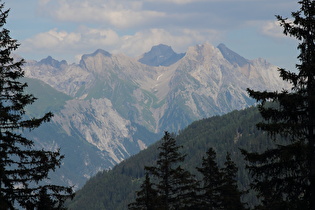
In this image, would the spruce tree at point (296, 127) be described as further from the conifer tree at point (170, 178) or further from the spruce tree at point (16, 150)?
the conifer tree at point (170, 178)

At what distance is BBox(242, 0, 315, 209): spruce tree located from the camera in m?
21.1

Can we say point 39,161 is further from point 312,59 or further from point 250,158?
point 312,59

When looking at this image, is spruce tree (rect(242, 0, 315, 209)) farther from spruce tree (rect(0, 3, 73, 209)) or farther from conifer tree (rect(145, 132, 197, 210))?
conifer tree (rect(145, 132, 197, 210))

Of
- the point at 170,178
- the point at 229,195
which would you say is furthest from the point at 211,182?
the point at 170,178

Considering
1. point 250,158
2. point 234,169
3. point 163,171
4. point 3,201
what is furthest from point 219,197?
point 3,201

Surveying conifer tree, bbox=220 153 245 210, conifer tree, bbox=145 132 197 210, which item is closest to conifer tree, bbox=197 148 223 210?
conifer tree, bbox=220 153 245 210

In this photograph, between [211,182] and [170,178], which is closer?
[170,178]

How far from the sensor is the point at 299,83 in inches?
851

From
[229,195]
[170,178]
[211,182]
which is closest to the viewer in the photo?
[170,178]

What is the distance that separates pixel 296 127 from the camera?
21.1 m

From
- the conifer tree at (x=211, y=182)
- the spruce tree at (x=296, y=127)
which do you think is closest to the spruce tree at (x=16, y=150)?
the spruce tree at (x=296, y=127)

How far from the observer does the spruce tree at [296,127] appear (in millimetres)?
21109

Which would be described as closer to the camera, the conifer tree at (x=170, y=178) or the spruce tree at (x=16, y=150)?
the spruce tree at (x=16, y=150)

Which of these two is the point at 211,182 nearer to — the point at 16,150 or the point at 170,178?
the point at 170,178
